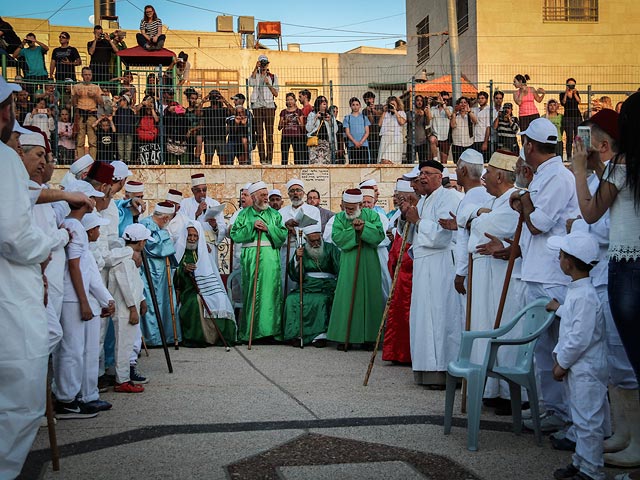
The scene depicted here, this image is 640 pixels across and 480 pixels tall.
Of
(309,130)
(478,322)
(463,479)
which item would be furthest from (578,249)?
(309,130)

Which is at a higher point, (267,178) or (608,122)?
(608,122)

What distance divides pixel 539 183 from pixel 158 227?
5996 millimetres

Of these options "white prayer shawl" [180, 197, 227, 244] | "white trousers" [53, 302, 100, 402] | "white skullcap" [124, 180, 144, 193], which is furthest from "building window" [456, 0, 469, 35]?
"white trousers" [53, 302, 100, 402]

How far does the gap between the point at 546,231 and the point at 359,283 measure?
16.6ft

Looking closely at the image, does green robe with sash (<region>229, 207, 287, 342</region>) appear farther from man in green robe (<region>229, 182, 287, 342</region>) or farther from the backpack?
the backpack

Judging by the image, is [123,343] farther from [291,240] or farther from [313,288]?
[291,240]

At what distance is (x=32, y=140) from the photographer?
5.70 meters

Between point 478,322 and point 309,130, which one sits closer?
point 478,322

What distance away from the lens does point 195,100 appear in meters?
17.6

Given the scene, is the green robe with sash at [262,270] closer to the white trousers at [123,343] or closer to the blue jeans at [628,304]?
the white trousers at [123,343]

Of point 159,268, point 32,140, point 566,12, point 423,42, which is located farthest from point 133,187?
point 423,42

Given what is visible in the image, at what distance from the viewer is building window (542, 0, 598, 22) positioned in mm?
26375

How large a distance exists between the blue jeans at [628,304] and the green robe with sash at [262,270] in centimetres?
754

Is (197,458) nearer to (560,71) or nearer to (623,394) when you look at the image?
(623,394)
